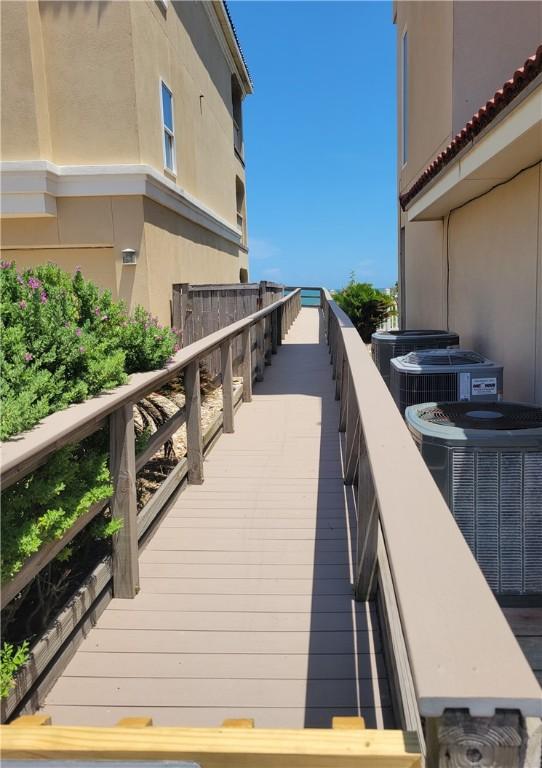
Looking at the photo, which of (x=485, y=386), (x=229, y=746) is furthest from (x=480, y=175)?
(x=229, y=746)

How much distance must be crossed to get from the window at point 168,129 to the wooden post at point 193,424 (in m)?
6.90

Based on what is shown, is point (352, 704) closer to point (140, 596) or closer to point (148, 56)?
point (140, 596)

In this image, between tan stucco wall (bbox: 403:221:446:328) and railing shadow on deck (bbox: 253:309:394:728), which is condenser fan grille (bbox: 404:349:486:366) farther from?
tan stucco wall (bbox: 403:221:446:328)

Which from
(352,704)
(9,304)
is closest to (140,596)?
(352,704)

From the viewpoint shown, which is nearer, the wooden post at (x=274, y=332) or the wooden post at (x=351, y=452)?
the wooden post at (x=351, y=452)

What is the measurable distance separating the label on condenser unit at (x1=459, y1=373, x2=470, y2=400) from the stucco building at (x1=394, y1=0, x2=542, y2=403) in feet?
1.85

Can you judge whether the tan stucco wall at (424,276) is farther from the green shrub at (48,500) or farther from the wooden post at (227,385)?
the green shrub at (48,500)

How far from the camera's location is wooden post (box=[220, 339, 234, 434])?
6.16m

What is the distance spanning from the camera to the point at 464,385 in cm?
497

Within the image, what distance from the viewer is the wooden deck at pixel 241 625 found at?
8.07ft

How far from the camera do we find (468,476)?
3.31m

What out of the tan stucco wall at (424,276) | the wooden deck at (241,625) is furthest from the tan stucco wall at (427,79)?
the wooden deck at (241,625)

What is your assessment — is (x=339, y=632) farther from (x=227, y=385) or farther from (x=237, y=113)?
(x=237, y=113)

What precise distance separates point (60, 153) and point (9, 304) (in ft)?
23.8
